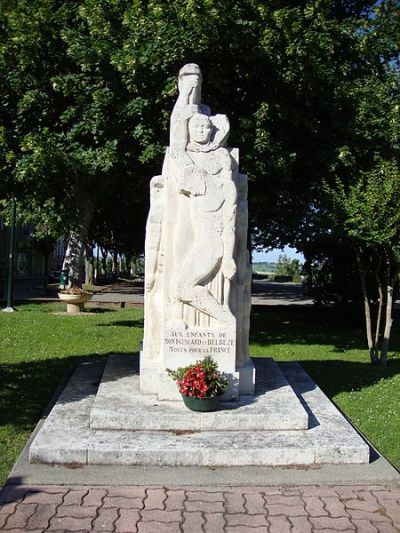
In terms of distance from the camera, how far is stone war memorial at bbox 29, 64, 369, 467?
518 cm

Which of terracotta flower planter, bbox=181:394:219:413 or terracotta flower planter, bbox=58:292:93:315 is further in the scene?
terracotta flower planter, bbox=58:292:93:315

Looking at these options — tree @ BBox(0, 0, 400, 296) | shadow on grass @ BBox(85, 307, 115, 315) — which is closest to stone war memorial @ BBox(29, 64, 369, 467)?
tree @ BBox(0, 0, 400, 296)

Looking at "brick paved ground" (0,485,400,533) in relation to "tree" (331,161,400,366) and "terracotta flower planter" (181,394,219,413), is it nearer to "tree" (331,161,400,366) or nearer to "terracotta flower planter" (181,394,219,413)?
"terracotta flower planter" (181,394,219,413)

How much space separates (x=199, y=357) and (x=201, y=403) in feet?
2.34

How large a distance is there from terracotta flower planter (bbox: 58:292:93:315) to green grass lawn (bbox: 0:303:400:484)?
1.58 ft

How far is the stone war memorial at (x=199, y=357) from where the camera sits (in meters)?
5.18

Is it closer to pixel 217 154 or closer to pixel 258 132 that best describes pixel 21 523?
pixel 217 154

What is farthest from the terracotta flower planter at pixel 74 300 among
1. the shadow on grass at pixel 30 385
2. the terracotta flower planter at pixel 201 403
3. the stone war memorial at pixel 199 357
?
the terracotta flower planter at pixel 201 403

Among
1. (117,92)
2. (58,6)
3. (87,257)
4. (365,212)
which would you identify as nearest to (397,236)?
(365,212)

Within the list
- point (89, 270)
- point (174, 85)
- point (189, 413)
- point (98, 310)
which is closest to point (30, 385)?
point (189, 413)

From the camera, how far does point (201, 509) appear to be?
419cm

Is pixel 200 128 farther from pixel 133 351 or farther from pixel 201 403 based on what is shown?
pixel 133 351

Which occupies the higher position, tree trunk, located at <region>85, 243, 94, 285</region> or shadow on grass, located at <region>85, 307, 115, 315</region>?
tree trunk, located at <region>85, 243, 94, 285</region>

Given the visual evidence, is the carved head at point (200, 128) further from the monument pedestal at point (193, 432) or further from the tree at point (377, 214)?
the tree at point (377, 214)
